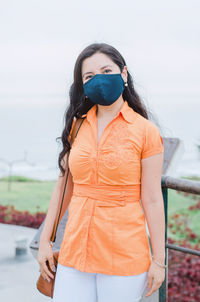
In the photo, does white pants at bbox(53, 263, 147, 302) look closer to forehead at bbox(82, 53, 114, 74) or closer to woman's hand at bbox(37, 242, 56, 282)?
woman's hand at bbox(37, 242, 56, 282)

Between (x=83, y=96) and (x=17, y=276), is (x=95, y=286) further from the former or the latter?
(x=17, y=276)

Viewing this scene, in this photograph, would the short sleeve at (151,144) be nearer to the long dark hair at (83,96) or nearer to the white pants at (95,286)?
the long dark hair at (83,96)

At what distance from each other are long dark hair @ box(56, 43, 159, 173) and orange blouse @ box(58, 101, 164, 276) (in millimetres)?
184

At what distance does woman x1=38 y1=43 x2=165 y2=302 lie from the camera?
1.28 meters

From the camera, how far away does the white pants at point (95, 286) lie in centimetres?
128

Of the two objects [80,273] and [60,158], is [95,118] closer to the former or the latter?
[60,158]

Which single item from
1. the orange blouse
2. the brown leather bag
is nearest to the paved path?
the brown leather bag

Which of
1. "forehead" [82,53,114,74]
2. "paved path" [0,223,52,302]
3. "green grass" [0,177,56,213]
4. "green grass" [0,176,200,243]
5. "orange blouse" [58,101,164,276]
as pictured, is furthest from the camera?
"green grass" [0,177,56,213]

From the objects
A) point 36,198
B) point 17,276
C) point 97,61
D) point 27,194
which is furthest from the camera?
point 27,194

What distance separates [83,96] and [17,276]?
216 centimetres

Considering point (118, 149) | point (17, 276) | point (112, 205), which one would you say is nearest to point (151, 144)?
point (118, 149)

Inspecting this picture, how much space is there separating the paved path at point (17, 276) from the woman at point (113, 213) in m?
1.61

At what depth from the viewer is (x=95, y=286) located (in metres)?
1.33

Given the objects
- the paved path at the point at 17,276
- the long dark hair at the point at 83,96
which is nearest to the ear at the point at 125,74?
the long dark hair at the point at 83,96
